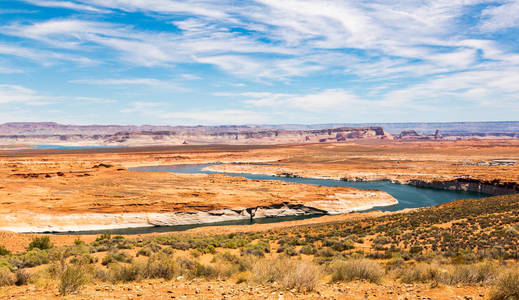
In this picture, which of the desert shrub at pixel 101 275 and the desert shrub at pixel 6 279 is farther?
the desert shrub at pixel 101 275

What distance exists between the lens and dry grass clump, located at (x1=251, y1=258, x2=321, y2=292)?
8.53m

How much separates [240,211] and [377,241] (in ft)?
75.7

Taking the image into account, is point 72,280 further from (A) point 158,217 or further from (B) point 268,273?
(A) point 158,217

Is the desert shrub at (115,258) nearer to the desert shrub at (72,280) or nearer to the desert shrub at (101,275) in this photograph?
the desert shrub at (101,275)

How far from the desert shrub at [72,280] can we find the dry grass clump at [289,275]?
Result: 4656 mm

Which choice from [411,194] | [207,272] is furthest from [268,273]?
[411,194]

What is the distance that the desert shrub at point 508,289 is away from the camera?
728 centimetres

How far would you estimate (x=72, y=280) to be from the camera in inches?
334

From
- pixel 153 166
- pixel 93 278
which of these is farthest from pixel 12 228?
pixel 153 166

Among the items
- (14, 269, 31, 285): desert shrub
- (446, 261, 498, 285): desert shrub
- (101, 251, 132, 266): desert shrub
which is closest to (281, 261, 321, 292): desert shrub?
(446, 261, 498, 285): desert shrub

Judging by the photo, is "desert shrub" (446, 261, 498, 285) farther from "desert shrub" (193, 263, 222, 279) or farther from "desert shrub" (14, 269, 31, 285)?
"desert shrub" (14, 269, 31, 285)

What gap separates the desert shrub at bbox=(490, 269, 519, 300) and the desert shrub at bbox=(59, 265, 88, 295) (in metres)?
10.2

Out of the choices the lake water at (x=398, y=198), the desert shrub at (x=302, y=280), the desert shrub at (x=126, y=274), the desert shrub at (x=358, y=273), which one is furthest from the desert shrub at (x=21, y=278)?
the lake water at (x=398, y=198)

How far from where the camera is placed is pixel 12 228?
101ft
